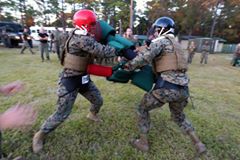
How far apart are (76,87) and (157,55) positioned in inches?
45.5

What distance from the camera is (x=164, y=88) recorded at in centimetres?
293

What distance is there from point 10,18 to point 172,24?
112 feet

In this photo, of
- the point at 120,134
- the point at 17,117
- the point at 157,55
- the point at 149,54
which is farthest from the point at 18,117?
the point at 120,134

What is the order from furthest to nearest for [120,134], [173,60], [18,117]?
[120,134], [173,60], [18,117]

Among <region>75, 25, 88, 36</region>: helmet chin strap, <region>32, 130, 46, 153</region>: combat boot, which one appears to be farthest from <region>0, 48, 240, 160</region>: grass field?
<region>75, 25, 88, 36</region>: helmet chin strap

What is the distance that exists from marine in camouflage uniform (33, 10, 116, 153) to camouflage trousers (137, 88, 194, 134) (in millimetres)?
769

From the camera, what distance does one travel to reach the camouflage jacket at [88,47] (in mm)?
2742

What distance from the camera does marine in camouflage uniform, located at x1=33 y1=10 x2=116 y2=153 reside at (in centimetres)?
277

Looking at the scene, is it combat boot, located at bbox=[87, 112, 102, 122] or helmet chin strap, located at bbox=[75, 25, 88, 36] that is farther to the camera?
combat boot, located at bbox=[87, 112, 102, 122]

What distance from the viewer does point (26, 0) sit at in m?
33.7

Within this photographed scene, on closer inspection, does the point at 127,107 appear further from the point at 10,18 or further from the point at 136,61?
the point at 10,18

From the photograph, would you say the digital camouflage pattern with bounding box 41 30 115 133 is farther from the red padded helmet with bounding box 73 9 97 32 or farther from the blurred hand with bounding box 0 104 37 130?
the blurred hand with bounding box 0 104 37 130

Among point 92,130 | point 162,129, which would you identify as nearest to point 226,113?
point 162,129

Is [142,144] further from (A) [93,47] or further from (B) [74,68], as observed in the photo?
(A) [93,47]
